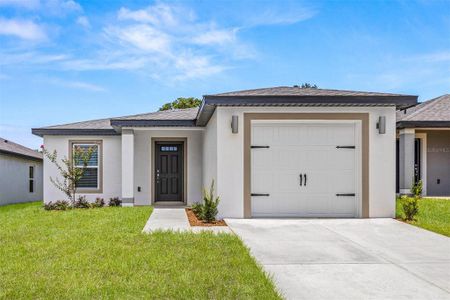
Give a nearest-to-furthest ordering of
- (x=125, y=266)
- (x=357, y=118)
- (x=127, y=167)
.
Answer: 1. (x=125, y=266)
2. (x=357, y=118)
3. (x=127, y=167)

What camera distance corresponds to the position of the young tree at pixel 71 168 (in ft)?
45.0

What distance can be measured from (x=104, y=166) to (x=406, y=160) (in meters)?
10.8

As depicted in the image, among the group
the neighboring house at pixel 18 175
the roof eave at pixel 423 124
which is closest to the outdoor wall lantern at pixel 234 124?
the roof eave at pixel 423 124

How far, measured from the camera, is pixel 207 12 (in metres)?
13.2

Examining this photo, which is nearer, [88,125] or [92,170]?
[92,170]

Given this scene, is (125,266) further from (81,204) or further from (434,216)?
(81,204)

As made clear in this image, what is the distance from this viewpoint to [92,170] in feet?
48.3

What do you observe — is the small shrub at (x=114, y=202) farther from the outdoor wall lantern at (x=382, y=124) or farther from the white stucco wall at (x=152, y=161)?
the outdoor wall lantern at (x=382, y=124)

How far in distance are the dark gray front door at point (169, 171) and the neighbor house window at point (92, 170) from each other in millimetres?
2073

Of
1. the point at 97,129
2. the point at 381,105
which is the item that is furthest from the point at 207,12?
the point at 381,105

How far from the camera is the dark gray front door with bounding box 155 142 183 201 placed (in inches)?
575

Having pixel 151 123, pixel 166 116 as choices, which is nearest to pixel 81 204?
pixel 151 123

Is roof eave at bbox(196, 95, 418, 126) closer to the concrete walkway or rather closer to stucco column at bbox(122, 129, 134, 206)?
the concrete walkway

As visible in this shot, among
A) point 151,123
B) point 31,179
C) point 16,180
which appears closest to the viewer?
point 151,123
